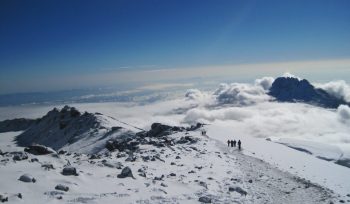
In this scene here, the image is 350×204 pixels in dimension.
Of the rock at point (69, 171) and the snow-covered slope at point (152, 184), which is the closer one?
the snow-covered slope at point (152, 184)

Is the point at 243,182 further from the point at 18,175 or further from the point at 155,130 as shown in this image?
the point at 155,130

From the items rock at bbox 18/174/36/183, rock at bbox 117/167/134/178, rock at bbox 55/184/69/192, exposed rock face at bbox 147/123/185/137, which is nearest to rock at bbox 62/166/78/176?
rock at bbox 18/174/36/183

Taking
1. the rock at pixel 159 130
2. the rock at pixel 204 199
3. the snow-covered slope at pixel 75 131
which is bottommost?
the snow-covered slope at pixel 75 131

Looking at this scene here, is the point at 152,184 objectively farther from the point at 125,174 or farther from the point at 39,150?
the point at 39,150

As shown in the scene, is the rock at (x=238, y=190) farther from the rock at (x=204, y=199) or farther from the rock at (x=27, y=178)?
the rock at (x=27, y=178)

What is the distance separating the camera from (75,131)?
11894cm

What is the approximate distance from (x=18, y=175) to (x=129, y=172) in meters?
6.60

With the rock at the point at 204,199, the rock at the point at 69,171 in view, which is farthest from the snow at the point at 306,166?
the rock at the point at 69,171

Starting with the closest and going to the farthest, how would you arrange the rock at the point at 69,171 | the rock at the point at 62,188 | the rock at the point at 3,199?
the rock at the point at 3,199
the rock at the point at 62,188
the rock at the point at 69,171

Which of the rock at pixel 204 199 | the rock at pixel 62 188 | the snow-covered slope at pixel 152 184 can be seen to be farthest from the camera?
the rock at pixel 204 199

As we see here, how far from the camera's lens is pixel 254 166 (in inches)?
1235


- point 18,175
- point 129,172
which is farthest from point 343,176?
point 18,175

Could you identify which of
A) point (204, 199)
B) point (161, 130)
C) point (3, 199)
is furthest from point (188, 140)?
point (3, 199)

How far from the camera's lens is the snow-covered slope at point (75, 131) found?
89.3 meters
